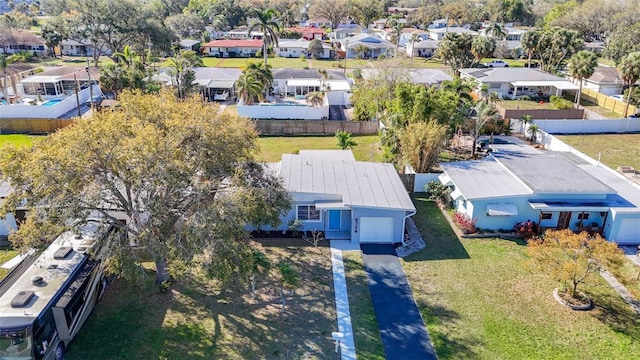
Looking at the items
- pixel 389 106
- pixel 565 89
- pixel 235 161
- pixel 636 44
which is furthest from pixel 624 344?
pixel 636 44

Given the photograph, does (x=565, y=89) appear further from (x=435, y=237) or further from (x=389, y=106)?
(x=435, y=237)

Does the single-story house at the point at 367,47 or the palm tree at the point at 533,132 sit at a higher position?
the single-story house at the point at 367,47

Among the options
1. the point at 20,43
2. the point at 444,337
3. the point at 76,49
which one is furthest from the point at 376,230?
the point at 20,43

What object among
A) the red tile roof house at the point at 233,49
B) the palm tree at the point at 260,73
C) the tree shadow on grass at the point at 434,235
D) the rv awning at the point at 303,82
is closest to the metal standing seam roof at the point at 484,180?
the tree shadow on grass at the point at 434,235

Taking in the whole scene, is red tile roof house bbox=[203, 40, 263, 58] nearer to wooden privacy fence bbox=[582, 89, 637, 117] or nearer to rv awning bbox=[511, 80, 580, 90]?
rv awning bbox=[511, 80, 580, 90]

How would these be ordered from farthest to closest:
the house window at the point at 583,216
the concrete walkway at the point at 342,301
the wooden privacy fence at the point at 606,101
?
the wooden privacy fence at the point at 606,101, the house window at the point at 583,216, the concrete walkway at the point at 342,301

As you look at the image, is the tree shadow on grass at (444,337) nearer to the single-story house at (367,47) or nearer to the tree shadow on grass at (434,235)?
the tree shadow on grass at (434,235)
